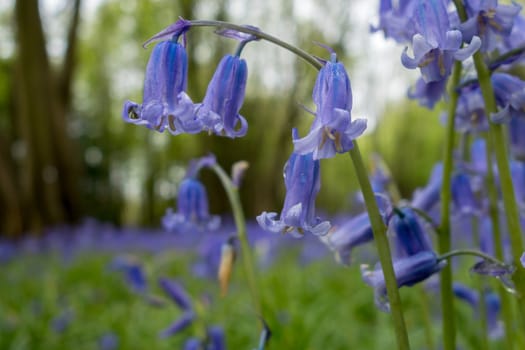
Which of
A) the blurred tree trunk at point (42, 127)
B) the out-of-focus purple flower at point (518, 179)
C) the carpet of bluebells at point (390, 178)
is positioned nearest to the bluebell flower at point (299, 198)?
the carpet of bluebells at point (390, 178)

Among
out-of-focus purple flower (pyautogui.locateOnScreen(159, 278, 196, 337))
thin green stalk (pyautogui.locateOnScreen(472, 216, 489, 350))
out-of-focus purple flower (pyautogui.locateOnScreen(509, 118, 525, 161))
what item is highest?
out-of-focus purple flower (pyautogui.locateOnScreen(509, 118, 525, 161))

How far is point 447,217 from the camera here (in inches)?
48.9

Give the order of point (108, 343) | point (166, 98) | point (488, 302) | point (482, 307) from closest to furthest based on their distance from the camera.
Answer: point (166, 98), point (482, 307), point (488, 302), point (108, 343)

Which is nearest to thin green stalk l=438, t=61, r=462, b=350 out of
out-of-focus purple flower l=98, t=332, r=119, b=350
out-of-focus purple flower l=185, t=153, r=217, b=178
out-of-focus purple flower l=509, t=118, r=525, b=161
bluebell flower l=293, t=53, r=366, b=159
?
bluebell flower l=293, t=53, r=366, b=159

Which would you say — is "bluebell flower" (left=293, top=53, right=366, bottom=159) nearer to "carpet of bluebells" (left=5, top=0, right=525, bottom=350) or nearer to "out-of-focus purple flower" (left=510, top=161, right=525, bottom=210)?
"carpet of bluebells" (left=5, top=0, right=525, bottom=350)

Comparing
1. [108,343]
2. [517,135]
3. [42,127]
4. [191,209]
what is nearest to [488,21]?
[517,135]

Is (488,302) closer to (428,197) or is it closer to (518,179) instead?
(518,179)

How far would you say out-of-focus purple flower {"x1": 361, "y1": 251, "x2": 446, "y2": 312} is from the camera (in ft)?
3.46

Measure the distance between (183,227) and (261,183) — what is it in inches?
638

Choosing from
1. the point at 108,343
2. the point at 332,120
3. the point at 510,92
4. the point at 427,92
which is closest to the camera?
the point at 332,120

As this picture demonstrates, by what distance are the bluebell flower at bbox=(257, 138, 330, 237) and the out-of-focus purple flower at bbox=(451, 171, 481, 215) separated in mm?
758

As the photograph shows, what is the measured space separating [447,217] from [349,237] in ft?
0.70

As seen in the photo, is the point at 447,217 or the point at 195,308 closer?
the point at 447,217

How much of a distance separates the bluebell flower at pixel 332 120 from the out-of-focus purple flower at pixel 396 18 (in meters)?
0.34
